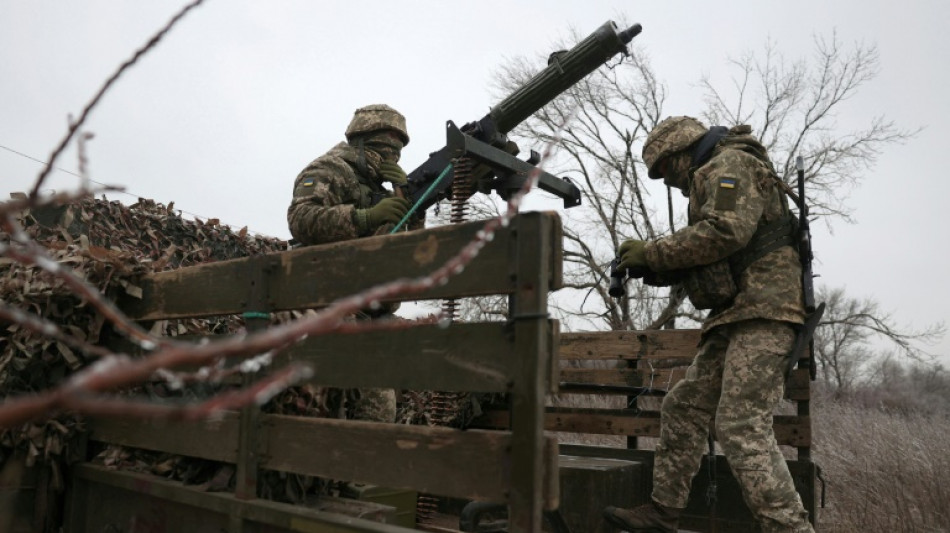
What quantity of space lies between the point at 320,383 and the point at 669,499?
7.73ft

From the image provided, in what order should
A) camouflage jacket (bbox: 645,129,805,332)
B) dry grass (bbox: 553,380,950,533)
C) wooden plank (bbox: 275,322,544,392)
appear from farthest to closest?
dry grass (bbox: 553,380,950,533)
camouflage jacket (bbox: 645,129,805,332)
wooden plank (bbox: 275,322,544,392)

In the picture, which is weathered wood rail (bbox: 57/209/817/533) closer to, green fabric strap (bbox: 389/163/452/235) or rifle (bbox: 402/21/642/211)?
green fabric strap (bbox: 389/163/452/235)

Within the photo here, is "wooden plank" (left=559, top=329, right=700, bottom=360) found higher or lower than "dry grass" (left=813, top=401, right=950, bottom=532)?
higher

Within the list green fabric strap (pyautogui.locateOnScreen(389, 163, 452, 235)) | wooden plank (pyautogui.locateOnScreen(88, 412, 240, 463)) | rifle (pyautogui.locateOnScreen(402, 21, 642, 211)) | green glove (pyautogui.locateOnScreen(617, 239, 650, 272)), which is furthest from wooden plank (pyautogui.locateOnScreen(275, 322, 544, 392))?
green glove (pyautogui.locateOnScreen(617, 239, 650, 272))

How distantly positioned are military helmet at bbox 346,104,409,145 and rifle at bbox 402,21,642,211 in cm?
42

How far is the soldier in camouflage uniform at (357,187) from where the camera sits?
4.50m

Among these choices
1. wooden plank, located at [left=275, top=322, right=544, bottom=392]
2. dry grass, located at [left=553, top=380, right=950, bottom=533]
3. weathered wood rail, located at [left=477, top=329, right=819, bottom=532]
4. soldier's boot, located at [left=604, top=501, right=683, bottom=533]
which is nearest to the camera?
wooden plank, located at [left=275, top=322, right=544, bottom=392]

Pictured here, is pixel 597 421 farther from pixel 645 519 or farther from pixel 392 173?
pixel 392 173

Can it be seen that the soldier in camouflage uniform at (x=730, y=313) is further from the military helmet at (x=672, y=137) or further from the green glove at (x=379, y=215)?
the green glove at (x=379, y=215)

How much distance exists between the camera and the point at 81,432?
344 centimetres

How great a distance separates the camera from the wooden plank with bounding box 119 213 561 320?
7.10 feet

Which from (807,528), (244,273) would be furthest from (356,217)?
(807,528)

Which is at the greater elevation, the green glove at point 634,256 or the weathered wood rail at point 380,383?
the green glove at point 634,256

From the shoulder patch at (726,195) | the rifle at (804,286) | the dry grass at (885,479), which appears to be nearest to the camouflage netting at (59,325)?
the shoulder patch at (726,195)
